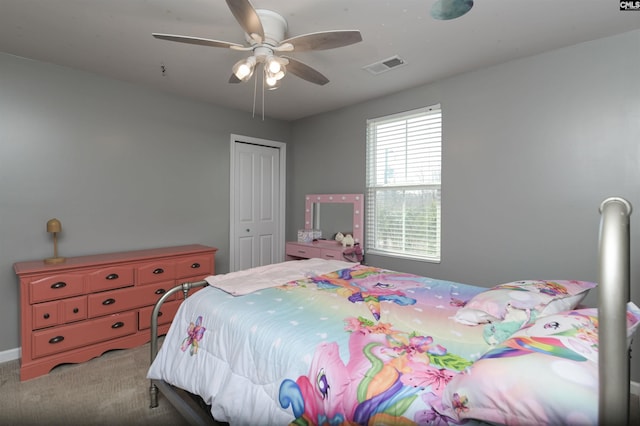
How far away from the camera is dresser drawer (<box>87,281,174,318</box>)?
8.93 feet

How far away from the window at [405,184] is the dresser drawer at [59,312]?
9.36ft

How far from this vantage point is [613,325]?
60cm

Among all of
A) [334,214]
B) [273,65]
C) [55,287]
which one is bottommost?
[55,287]

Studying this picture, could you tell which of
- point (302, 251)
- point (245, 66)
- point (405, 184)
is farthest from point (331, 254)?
point (245, 66)

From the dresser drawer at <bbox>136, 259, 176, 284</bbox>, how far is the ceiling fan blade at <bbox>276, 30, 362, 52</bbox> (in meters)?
2.33

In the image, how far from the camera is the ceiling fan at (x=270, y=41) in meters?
1.69

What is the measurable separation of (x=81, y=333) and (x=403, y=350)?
108 inches

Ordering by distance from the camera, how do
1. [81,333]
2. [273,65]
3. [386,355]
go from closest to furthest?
1. [386,355]
2. [273,65]
3. [81,333]

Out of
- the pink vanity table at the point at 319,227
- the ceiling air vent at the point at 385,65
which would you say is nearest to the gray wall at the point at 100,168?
the pink vanity table at the point at 319,227

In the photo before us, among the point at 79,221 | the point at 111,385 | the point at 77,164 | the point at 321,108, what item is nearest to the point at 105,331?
the point at 111,385

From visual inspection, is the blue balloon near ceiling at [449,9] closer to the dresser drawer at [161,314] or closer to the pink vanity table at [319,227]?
the pink vanity table at [319,227]

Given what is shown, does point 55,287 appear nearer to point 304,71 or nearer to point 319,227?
point 304,71

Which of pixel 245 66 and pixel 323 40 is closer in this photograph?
pixel 323 40

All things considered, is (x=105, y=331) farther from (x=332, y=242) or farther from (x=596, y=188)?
(x=596, y=188)
